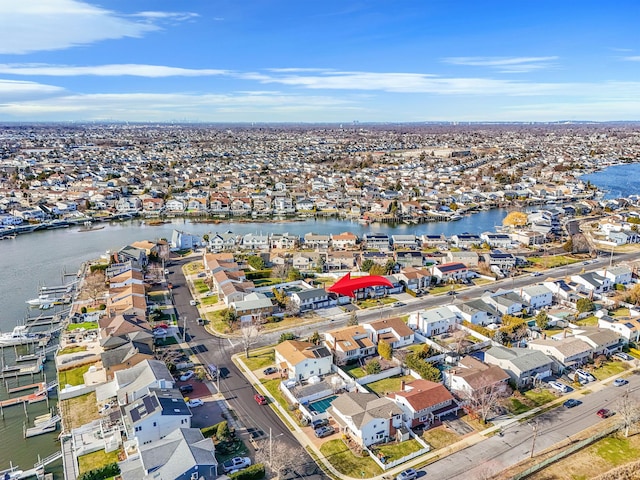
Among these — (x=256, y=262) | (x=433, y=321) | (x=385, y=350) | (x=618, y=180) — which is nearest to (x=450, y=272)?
(x=433, y=321)

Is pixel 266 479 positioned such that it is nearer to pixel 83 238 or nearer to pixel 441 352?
pixel 441 352

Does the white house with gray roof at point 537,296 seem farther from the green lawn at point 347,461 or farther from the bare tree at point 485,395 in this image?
the green lawn at point 347,461

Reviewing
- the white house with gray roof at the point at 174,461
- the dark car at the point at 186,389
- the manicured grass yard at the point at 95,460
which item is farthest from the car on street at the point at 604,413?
the manicured grass yard at the point at 95,460

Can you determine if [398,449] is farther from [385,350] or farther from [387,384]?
[385,350]

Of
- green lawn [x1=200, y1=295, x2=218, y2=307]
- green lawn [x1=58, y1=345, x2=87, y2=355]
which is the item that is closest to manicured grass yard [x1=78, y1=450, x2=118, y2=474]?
green lawn [x1=58, y1=345, x2=87, y2=355]

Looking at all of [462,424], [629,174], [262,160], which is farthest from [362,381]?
[629,174]

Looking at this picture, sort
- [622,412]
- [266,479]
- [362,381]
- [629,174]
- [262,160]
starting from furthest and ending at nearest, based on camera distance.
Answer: [262,160] → [629,174] → [362,381] → [622,412] → [266,479]

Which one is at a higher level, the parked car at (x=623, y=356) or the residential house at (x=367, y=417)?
the residential house at (x=367, y=417)
